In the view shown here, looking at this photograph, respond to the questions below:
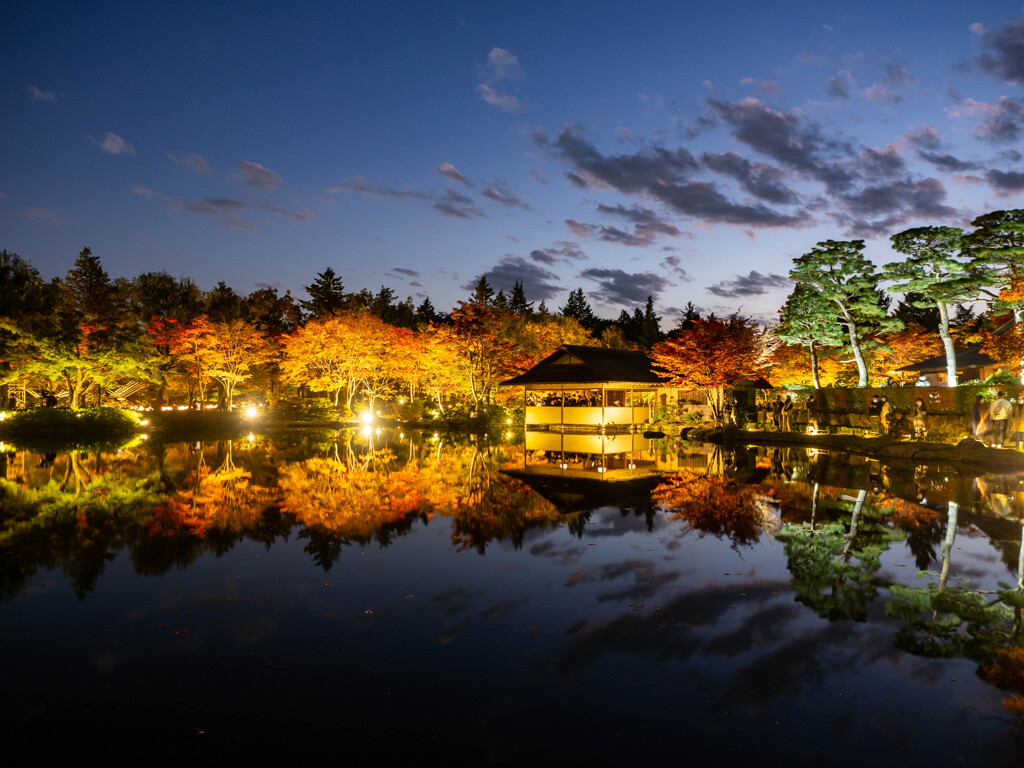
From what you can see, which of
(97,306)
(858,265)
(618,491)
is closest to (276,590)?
(618,491)

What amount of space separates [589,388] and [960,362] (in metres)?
22.3

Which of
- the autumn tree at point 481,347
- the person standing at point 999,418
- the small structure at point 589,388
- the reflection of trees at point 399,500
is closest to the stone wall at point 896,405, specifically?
the person standing at point 999,418

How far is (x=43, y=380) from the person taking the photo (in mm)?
34531

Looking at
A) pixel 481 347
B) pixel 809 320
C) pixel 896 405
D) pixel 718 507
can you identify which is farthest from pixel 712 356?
pixel 718 507

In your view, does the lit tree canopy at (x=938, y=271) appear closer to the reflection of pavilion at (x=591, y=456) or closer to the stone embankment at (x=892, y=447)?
the stone embankment at (x=892, y=447)

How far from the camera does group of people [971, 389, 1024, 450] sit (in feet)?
64.0

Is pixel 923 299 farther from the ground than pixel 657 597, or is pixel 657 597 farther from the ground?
pixel 923 299

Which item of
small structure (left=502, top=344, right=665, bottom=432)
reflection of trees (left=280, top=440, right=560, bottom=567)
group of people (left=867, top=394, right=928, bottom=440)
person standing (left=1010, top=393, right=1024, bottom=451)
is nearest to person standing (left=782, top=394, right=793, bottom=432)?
group of people (left=867, top=394, right=928, bottom=440)

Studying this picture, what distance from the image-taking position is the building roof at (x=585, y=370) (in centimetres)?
3055

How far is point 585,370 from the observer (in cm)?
3153

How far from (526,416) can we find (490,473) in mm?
16941

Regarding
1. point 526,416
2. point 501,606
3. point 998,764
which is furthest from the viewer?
point 526,416

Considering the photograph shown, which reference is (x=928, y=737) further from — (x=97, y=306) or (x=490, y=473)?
(x=97, y=306)

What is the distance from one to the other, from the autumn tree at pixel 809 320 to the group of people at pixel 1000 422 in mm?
8731
